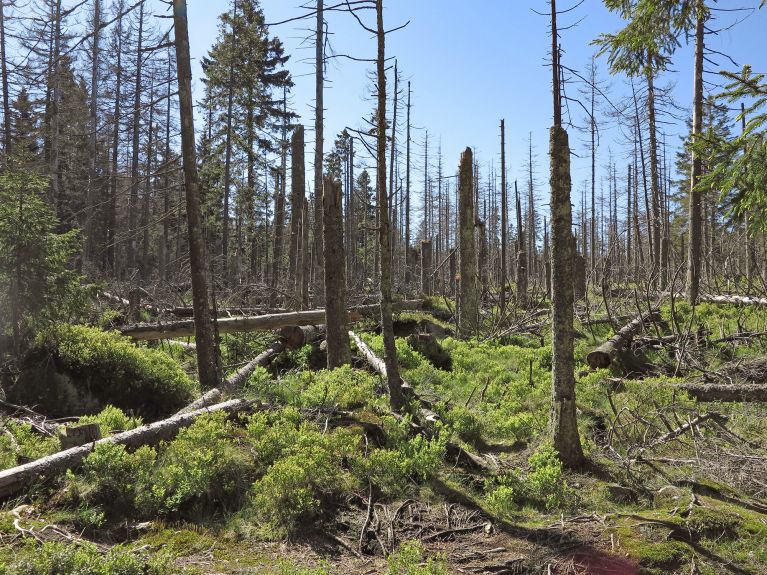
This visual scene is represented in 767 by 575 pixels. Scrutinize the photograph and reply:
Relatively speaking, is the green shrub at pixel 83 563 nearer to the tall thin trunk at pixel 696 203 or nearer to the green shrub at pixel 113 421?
the green shrub at pixel 113 421

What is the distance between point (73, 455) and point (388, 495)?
10.8 ft

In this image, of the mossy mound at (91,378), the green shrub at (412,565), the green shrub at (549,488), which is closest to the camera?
the green shrub at (412,565)

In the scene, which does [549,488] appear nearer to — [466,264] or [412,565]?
[412,565]

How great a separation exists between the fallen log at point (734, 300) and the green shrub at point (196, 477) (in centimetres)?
1306

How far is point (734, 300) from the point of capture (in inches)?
551

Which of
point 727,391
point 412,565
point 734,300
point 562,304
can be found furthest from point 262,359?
point 734,300

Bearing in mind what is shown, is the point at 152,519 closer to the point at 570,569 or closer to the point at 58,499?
the point at 58,499

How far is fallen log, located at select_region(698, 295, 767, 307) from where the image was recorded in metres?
12.8

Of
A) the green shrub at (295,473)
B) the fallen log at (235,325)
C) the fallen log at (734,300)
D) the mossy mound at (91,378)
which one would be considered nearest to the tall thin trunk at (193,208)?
the mossy mound at (91,378)

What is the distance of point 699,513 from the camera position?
4762mm

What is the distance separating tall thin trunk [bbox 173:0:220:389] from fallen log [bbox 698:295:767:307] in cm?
1293

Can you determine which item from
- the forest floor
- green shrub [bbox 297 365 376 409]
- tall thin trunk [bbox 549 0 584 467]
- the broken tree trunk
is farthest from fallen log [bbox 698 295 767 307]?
green shrub [bbox 297 365 376 409]

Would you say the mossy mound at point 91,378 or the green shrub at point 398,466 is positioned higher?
A: the mossy mound at point 91,378

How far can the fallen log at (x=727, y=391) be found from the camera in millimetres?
7488
